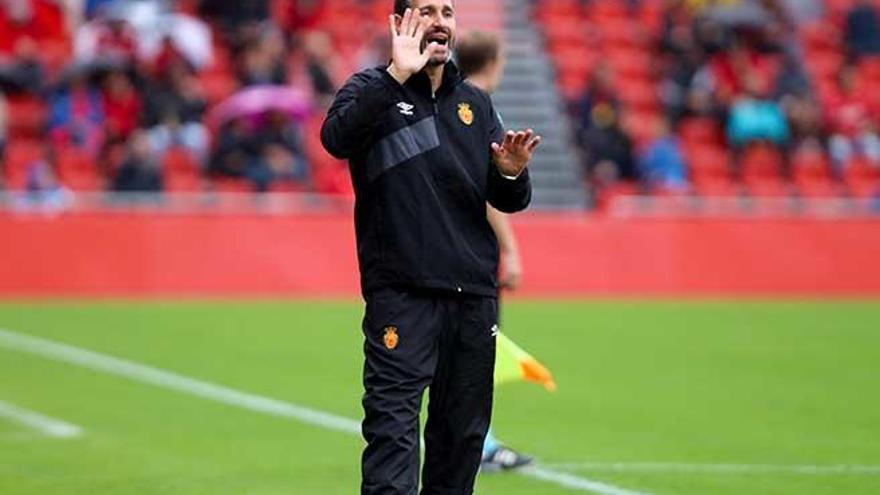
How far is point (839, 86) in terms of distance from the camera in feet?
104

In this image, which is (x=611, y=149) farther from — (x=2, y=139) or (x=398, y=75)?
(x=398, y=75)

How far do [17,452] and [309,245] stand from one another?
1203 cm

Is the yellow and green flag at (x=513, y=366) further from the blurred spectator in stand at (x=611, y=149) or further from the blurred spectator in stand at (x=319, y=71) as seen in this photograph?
the blurred spectator in stand at (x=611, y=149)

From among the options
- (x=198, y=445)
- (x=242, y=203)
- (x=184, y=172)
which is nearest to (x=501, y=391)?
(x=198, y=445)

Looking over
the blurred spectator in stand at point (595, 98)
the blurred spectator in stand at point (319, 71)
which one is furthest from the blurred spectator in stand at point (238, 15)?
the blurred spectator in stand at point (595, 98)

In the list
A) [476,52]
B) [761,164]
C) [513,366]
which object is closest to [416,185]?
[513,366]

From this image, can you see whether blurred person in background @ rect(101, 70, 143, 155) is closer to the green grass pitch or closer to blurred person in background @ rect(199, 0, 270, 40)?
blurred person in background @ rect(199, 0, 270, 40)

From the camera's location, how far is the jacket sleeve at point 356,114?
23.6 ft

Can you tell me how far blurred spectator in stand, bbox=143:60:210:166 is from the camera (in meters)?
25.2

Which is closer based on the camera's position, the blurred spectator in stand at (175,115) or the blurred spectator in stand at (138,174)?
the blurred spectator in stand at (138,174)

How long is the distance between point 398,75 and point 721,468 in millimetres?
4274

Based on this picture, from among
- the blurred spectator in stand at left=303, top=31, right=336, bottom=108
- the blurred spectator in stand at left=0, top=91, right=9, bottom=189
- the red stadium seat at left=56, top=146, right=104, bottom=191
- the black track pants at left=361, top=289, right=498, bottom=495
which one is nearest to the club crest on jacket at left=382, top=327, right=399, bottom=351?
the black track pants at left=361, top=289, right=498, bottom=495

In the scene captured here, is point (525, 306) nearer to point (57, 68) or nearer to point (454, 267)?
point (57, 68)

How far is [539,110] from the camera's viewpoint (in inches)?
1158
